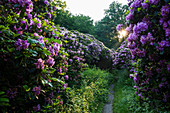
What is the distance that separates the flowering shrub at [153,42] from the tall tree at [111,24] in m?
26.5

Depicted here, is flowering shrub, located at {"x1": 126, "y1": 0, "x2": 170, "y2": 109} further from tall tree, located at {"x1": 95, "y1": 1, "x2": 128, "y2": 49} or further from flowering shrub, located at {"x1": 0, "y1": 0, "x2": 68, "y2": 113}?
tall tree, located at {"x1": 95, "y1": 1, "x2": 128, "y2": 49}

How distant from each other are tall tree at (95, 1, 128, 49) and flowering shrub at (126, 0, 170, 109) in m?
26.5

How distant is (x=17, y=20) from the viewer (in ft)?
8.34

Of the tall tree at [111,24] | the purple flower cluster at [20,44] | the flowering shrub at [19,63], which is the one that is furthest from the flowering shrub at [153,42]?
the tall tree at [111,24]

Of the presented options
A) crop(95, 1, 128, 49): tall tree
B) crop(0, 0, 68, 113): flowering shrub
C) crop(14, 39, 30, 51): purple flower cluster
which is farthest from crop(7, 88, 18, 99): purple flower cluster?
crop(95, 1, 128, 49): tall tree

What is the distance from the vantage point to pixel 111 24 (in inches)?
1334

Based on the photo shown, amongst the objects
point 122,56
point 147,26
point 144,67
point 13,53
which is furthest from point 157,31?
point 122,56

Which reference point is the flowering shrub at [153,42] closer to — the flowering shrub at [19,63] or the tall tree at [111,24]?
the flowering shrub at [19,63]

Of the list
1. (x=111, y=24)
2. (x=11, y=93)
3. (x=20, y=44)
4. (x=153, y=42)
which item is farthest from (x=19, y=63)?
(x=111, y=24)

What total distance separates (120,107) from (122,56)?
220 inches

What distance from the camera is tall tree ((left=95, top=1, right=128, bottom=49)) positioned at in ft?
103

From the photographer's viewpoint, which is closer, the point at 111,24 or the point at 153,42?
the point at 153,42

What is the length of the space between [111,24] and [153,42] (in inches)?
1278

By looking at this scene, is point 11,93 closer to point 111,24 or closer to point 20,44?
point 20,44
